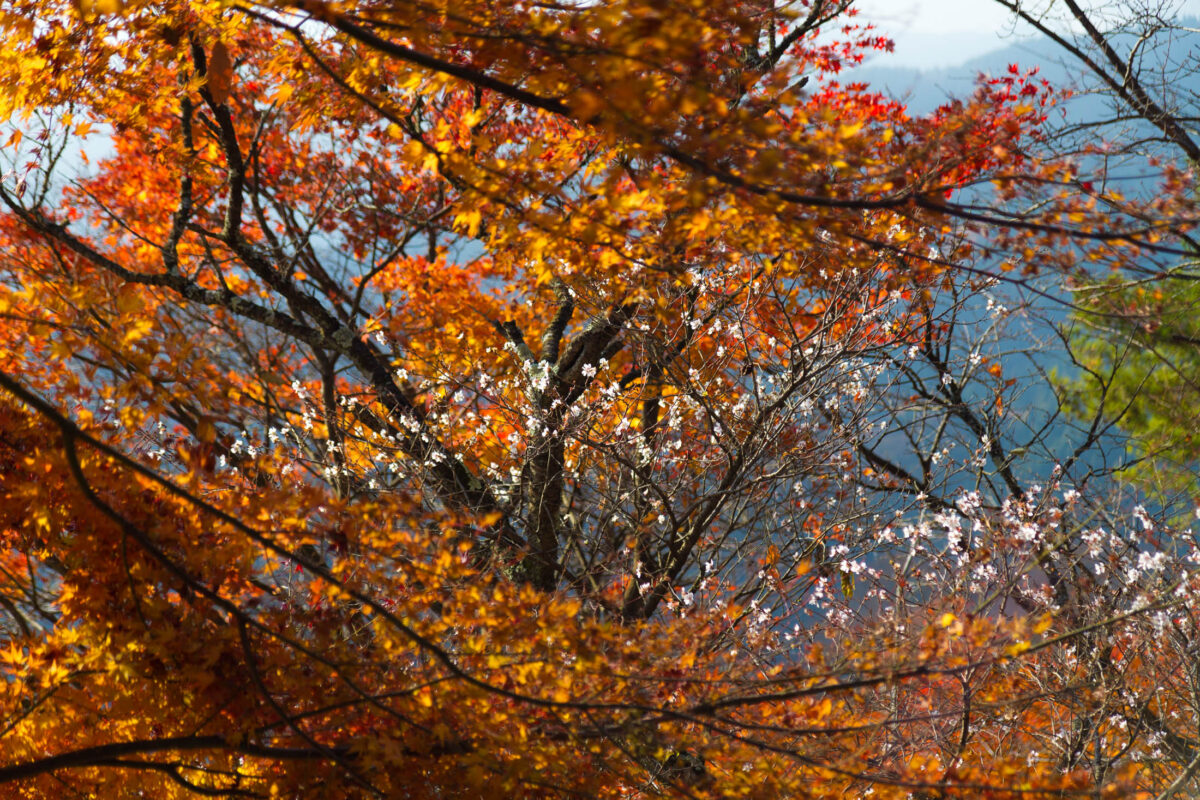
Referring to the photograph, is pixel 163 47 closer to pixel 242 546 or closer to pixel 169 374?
pixel 169 374

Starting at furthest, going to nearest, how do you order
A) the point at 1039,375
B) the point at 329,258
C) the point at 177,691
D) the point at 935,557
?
the point at 329,258 → the point at 1039,375 → the point at 935,557 → the point at 177,691

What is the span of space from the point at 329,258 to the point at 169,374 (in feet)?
28.8

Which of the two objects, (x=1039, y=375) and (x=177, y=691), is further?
(x=1039, y=375)

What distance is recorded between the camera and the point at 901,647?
2.93 metres

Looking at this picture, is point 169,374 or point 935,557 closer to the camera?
point 169,374


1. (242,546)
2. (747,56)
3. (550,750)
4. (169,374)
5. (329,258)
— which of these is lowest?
(550,750)

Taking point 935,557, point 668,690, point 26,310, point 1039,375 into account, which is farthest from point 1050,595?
point 26,310

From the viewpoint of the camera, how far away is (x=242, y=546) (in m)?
2.98

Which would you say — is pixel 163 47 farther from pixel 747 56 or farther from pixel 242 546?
pixel 747 56

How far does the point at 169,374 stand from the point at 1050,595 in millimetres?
5684

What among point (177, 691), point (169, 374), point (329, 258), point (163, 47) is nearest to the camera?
point (169, 374)

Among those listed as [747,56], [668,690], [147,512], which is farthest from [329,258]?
[668,690]

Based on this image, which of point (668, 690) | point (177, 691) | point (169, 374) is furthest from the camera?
point (668, 690)

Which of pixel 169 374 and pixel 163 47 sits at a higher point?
pixel 163 47
